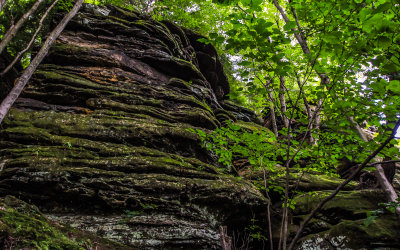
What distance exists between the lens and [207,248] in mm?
5582

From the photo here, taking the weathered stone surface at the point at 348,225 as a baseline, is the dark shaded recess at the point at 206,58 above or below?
above

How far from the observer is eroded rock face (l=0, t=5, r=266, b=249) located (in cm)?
523

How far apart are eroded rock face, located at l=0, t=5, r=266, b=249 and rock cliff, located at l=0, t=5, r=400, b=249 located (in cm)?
3

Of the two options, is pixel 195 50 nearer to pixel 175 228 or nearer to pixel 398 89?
pixel 175 228

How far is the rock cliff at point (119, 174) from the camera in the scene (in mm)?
5016

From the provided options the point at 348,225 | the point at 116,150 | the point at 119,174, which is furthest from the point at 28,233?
the point at 348,225

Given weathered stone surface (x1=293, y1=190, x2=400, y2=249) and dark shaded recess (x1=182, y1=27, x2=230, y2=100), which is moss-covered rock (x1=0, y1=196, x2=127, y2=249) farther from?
dark shaded recess (x1=182, y1=27, x2=230, y2=100)

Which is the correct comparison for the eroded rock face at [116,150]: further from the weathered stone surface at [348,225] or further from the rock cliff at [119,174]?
the weathered stone surface at [348,225]

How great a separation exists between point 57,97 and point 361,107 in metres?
9.76

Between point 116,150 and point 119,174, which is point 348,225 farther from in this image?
point 116,150

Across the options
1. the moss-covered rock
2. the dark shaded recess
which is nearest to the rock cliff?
the moss-covered rock

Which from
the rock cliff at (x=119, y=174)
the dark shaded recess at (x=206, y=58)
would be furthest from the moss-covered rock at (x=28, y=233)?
the dark shaded recess at (x=206, y=58)

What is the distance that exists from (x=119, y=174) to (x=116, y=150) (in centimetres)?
104

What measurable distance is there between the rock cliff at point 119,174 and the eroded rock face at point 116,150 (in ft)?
0.11
